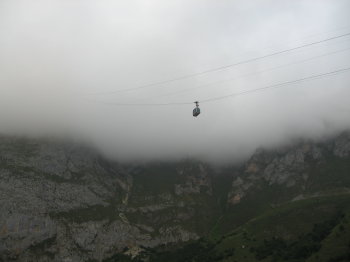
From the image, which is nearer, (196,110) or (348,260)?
(196,110)

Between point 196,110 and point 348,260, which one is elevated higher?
Answer: point 196,110
